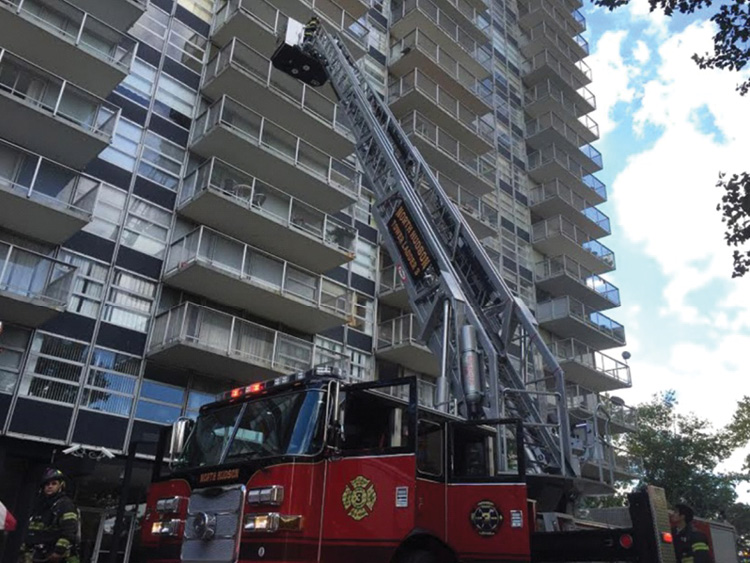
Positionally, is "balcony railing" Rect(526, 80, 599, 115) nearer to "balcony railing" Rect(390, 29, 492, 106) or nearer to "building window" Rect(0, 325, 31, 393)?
"balcony railing" Rect(390, 29, 492, 106)

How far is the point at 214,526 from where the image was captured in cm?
634

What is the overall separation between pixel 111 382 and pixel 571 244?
968 inches

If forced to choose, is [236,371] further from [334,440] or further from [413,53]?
[413,53]

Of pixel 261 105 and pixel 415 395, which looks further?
pixel 261 105

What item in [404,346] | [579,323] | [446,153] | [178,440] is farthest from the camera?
[579,323]

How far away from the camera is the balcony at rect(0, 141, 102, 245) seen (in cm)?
1464

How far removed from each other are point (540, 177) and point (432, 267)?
2653 centimetres

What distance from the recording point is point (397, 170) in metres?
12.0

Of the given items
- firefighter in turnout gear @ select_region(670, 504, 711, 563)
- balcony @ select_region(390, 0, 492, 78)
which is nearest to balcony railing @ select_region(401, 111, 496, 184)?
balcony @ select_region(390, 0, 492, 78)

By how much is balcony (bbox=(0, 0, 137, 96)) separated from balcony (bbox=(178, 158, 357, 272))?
368 cm

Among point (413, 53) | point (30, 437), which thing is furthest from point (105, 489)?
point (413, 53)

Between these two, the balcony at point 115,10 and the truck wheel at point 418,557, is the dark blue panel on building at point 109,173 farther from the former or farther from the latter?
the truck wheel at point 418,557

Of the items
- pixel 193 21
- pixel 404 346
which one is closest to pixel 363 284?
pixel 404 346

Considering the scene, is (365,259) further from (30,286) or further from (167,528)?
(167,528)
